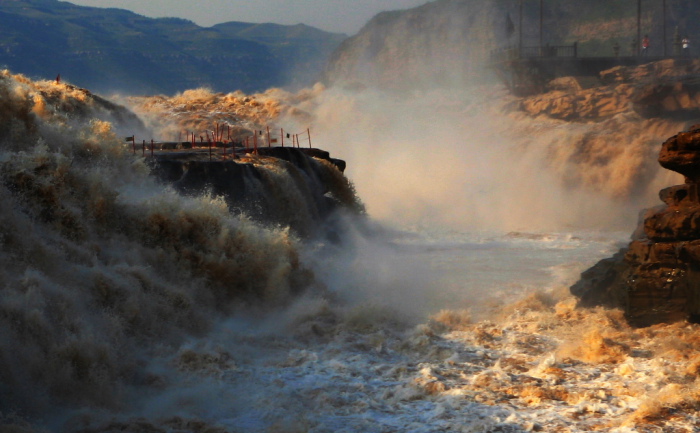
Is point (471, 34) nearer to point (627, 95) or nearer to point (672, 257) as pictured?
point (627, 95)

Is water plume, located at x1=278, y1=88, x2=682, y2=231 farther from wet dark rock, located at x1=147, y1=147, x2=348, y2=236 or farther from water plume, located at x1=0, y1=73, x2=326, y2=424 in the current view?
water plume, located at x1=0, y1=73, x2=326, y2=424

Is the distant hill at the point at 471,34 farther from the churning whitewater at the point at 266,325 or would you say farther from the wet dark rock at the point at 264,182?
the churning whitewater at the point at 266,325

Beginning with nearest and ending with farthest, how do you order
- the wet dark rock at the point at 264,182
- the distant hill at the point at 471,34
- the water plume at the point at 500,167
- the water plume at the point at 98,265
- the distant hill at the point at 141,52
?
the water plume at the point at 98,265
the wet dark rock at the point at 264,182
the water plume at the point at 500,167
the distant hill at the point at 471,34
the distant hill at the point at 141,52

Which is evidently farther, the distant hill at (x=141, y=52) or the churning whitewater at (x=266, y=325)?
the distant hill at (x=141, y=52)

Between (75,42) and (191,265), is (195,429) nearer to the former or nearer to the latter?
(191,265)

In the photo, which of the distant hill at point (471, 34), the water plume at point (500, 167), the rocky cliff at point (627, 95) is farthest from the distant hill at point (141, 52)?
the rocky cliff at point (627, 95)

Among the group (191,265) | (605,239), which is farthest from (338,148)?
(191,265)

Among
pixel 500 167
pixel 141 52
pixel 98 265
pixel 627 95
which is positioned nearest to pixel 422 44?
pixel 141 52

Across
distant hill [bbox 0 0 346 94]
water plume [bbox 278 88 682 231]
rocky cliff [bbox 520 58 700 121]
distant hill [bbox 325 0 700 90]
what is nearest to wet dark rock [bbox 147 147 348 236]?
water plume [bbox 278 88 682 231]
